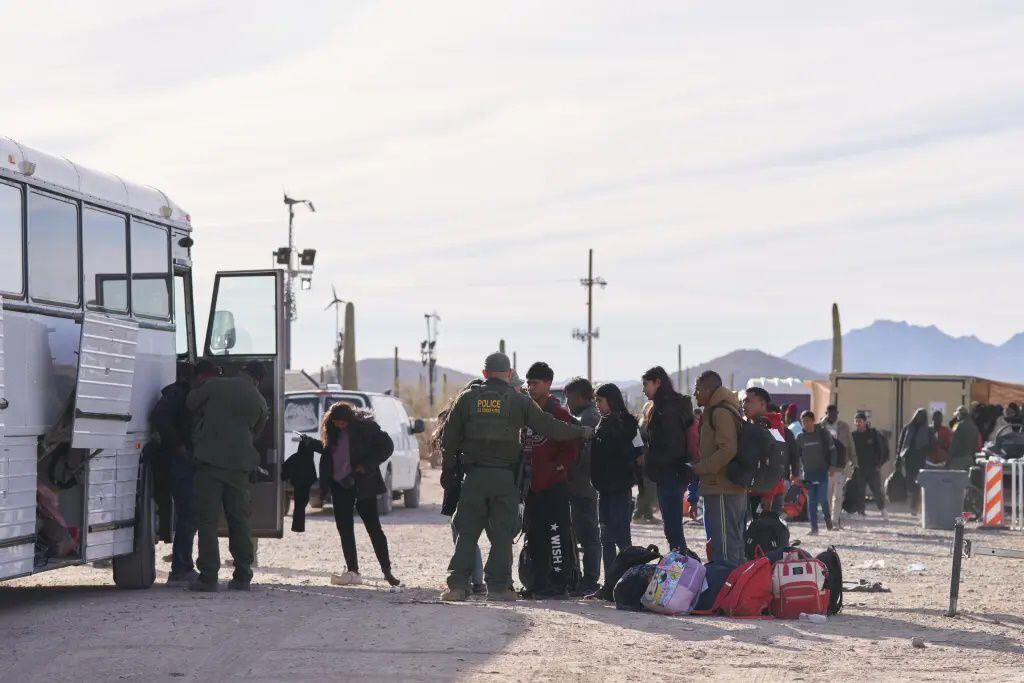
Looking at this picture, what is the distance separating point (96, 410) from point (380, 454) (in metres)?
2.76

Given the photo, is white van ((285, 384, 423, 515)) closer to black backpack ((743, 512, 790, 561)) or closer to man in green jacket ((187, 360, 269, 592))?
man in green jacket ((187, 360, 269, 592))

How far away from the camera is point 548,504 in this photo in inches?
521

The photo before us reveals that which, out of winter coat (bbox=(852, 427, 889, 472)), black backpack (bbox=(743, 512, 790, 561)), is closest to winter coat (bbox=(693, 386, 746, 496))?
black backpack (bbox=(743, 512, 790, 561))

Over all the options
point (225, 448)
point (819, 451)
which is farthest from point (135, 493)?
point (819, 451)

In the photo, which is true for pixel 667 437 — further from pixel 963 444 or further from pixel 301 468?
pixel 963 444

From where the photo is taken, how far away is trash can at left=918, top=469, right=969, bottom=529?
23312mm

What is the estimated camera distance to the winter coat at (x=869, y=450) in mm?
26344

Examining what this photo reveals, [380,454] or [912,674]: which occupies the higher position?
[380,454]

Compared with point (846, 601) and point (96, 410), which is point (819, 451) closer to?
point (846, 601)

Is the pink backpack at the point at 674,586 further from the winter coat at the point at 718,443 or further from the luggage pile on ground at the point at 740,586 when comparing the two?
the winter coat at the point at 718,443

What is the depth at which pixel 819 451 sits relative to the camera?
840 inches

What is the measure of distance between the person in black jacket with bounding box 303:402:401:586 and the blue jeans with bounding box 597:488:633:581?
6.07ft

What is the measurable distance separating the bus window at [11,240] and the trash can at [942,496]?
49.6 ft

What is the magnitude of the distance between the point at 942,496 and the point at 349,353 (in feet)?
137
